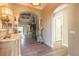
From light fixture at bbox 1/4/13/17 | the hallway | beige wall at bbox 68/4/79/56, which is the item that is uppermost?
light fixture at bbox 1/4/13/17

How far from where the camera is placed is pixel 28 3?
2615 mm

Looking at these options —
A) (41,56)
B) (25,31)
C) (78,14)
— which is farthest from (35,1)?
(41,56)

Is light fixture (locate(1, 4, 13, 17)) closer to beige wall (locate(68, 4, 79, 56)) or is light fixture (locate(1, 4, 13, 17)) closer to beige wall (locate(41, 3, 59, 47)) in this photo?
beige wall (locate(41, 3, 59, 47))

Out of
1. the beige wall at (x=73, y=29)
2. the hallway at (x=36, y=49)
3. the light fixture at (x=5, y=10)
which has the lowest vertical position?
the hallway at (x=36, y=49)

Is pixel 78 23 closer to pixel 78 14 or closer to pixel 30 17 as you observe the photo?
pixel 78 14

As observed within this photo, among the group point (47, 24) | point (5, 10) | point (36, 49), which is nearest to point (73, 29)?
point (47, 24)

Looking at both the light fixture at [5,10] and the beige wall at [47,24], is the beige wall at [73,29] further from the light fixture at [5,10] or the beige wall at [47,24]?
the light fixture at [5,10]

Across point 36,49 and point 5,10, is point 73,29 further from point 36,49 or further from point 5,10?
point 5,10

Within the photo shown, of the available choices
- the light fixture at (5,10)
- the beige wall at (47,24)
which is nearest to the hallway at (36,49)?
the beige wall at (47,24)

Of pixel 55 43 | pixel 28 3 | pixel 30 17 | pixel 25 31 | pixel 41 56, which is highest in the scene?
pixel 28 3

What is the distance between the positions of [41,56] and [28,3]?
2.95ft

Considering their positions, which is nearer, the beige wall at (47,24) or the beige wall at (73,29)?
the beige wall at (73,29)

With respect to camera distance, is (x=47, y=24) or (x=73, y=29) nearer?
(x=73, y=29)

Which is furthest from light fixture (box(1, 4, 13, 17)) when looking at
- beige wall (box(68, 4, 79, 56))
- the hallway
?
beige wall (box(68, 4, 79, 56))
